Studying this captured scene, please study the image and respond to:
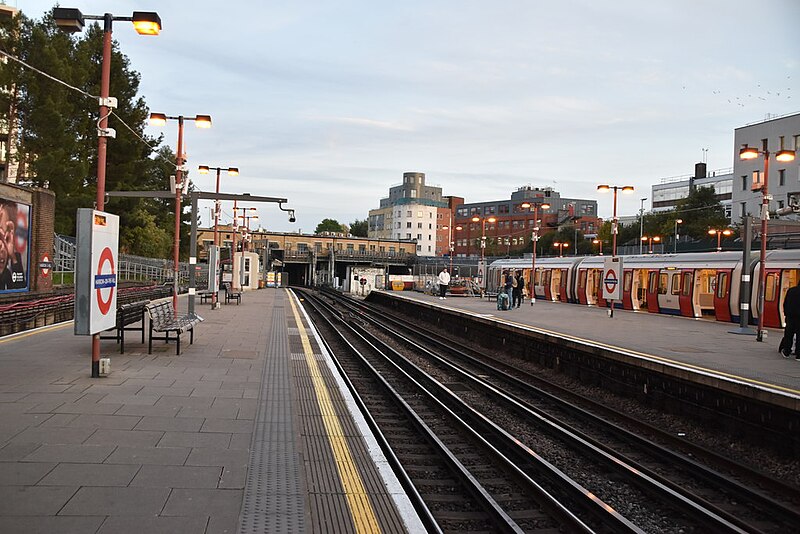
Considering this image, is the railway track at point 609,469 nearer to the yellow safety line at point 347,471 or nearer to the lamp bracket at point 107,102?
Result: the yellow safety line at point 347,471

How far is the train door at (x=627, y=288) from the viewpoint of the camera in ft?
105

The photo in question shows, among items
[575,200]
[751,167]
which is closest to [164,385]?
[751,167]

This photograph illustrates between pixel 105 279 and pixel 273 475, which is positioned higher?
pixel 105 279

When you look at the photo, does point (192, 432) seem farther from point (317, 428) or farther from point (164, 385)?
point (164, 385)

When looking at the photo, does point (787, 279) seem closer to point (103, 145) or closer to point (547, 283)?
point (103, 145)

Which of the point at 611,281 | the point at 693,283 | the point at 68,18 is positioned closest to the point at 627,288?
the point at 693,283

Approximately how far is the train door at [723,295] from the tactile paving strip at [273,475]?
20128mm

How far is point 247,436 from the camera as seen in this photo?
24.5ft

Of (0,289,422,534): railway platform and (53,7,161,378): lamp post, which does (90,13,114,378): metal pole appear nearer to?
(53,7,161,378): lamp post

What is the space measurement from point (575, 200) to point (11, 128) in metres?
109

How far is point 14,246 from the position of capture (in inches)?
916

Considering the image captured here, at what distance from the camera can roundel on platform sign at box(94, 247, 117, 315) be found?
10.4 m

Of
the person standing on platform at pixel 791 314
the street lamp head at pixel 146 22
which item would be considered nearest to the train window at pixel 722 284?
the person standing on platform at pixel 791 314

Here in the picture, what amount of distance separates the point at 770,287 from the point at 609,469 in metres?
16.9
